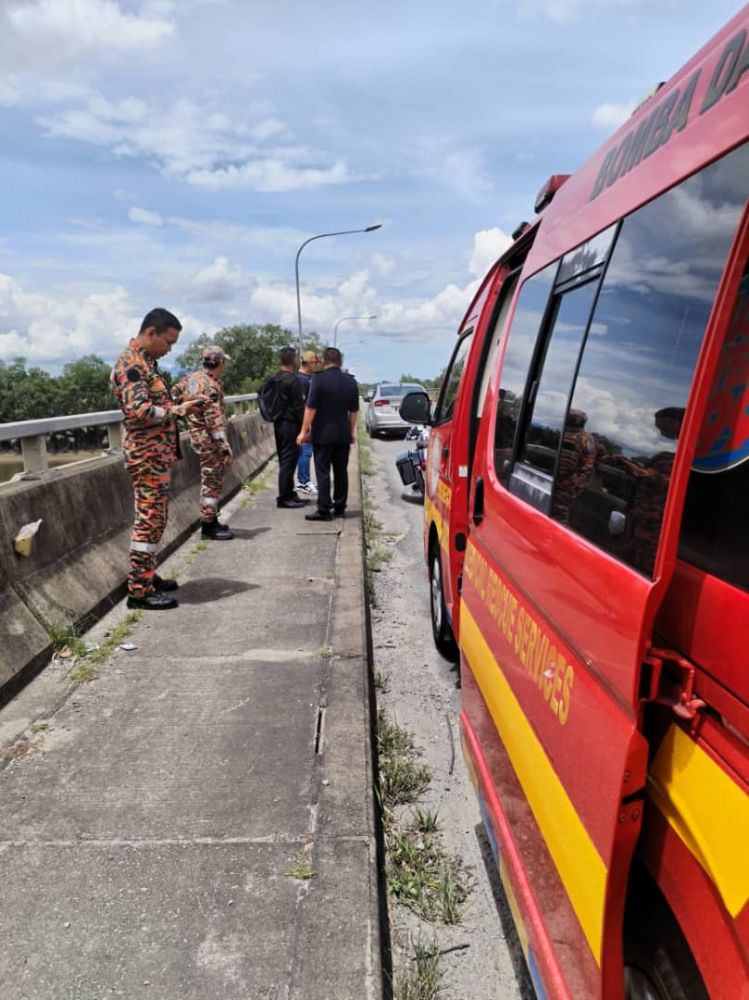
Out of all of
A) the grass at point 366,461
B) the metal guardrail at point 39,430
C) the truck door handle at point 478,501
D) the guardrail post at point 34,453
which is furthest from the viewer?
the grass at point 366,461

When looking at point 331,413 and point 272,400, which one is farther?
point 272,400

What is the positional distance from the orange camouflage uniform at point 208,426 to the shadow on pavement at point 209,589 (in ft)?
4.52

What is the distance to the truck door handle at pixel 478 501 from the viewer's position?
3.07 metres

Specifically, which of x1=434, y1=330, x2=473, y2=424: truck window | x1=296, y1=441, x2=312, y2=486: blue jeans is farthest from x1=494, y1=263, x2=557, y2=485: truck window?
x1=296, y1=441, x2=312, y2=486: blue jeans

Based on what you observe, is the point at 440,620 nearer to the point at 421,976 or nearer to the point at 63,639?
the point at 63,639

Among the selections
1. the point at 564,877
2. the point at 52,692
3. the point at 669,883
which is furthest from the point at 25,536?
the point at 669,883

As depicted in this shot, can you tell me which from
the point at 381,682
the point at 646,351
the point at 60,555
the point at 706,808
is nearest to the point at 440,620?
the point at 381,682

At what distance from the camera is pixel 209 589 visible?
233 inches

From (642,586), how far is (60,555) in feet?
14.5

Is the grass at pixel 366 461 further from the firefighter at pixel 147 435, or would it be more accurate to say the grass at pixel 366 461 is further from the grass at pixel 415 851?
the grass at pixel 415 851

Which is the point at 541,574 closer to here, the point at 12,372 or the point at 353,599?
the point at 353,599

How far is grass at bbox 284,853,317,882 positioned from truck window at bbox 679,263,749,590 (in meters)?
1.80

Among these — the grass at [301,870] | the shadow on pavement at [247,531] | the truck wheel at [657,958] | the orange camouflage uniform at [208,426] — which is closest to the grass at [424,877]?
the grass at [301,870]

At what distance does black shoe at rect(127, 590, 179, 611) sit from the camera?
536 cm
